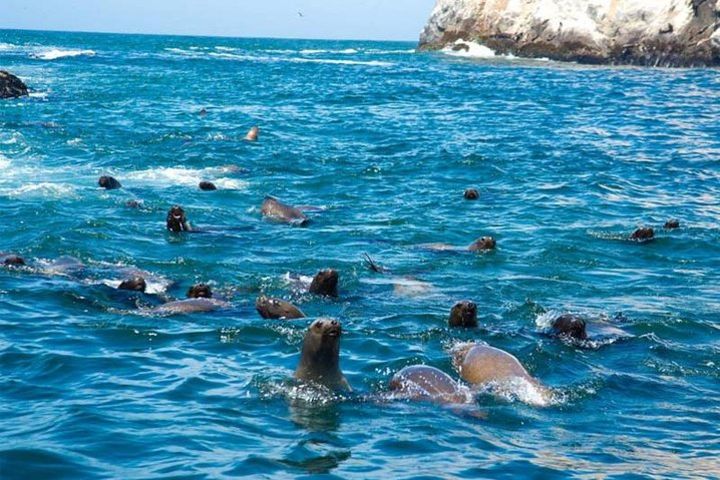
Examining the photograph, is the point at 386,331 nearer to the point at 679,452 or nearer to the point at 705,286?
the point at 679,452

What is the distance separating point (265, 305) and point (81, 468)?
4.46 m

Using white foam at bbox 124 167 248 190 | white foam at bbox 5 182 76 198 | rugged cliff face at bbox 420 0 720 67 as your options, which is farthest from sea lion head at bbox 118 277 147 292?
rugged cliff face at bbox 420 0 720 67

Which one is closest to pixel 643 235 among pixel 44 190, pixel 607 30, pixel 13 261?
pixel 13 261

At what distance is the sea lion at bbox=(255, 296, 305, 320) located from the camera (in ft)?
37.4

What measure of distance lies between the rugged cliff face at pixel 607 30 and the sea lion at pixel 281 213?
46553 millimetres

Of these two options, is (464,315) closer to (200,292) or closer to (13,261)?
(200,292)

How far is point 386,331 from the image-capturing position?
11250 mm

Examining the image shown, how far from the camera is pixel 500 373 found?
9336 mm

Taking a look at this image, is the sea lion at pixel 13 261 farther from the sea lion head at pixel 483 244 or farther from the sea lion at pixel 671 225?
the sea lion at pixel 671 225

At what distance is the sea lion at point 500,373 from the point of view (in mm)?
9109

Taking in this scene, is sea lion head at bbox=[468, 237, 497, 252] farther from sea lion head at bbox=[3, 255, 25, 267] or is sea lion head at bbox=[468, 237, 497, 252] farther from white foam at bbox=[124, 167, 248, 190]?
white foam at bbox=[124, 167, 248, 190]

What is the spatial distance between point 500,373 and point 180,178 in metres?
13.8

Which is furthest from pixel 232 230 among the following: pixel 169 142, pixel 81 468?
pixel 169 142

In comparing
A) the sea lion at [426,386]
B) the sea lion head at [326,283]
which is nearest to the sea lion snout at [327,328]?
the sea lion at [426,386]
